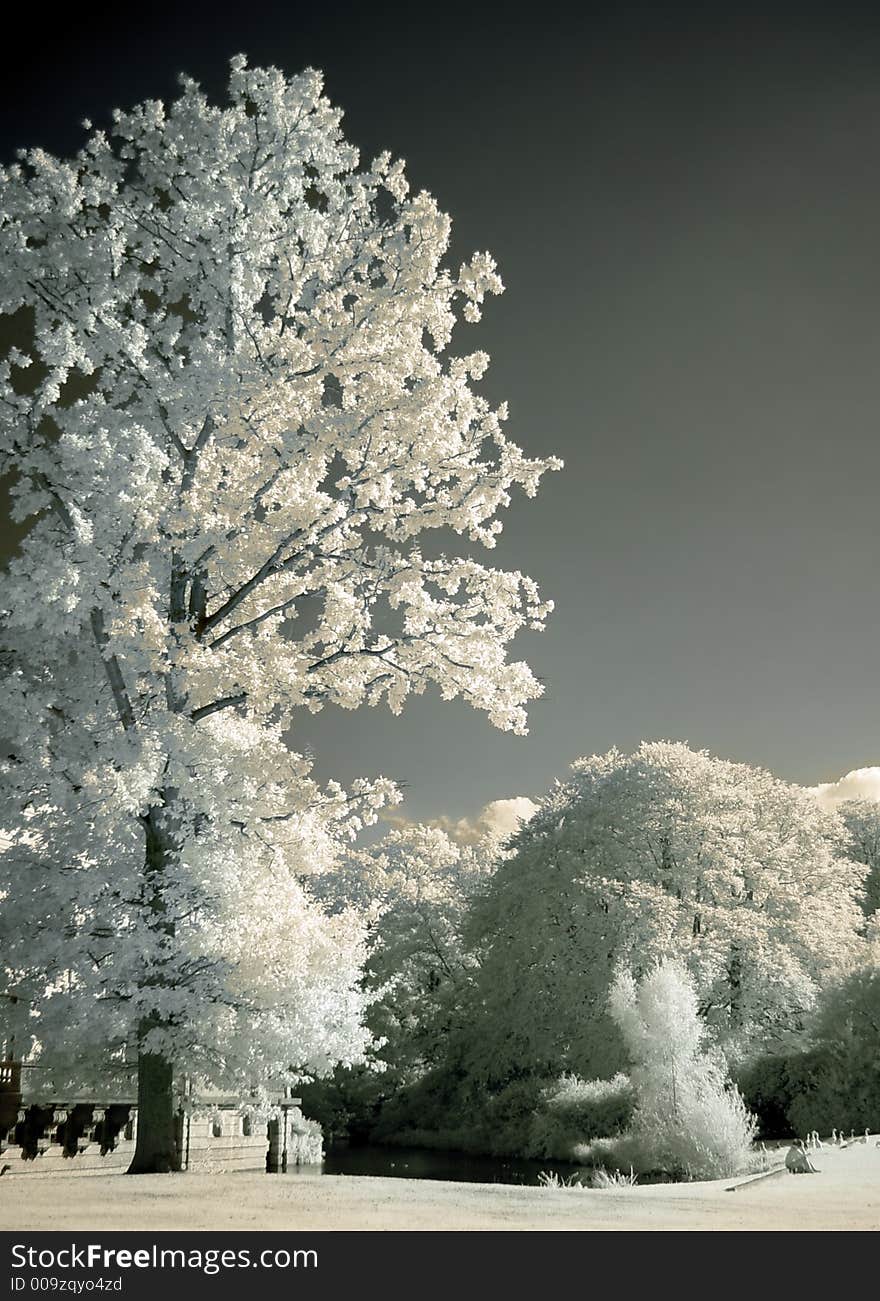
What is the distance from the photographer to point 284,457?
499 inches

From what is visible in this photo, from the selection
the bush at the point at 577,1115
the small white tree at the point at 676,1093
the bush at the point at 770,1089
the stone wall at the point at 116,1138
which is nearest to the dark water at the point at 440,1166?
the bush at the point at 577,1115

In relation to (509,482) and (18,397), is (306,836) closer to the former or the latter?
(509,482)

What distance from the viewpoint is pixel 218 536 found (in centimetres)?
1221

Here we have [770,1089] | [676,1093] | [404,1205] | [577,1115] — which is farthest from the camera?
[577,1115]

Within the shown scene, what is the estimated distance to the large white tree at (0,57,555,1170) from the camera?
1145 centimetres

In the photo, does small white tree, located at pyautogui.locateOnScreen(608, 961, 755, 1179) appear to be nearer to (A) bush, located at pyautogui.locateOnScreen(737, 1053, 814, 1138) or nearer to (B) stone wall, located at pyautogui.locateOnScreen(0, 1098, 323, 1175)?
(A) bush, located at pyautogui.locateOnScreen(737, 1053, 814, 1138)

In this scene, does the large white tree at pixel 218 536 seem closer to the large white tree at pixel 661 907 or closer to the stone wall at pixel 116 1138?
the stone wall at pixel 116 1138

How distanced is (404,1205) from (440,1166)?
19423 mm

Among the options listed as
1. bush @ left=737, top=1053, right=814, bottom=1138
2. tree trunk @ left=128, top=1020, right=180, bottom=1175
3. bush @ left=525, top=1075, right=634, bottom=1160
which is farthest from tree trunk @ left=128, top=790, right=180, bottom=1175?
bush @ left=737, top=1053, right=814, bottom=1138

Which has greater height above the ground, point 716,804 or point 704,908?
point 716,804

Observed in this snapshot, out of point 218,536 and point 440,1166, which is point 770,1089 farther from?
point 218,536

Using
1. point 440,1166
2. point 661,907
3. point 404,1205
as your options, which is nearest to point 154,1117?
point 404,1205

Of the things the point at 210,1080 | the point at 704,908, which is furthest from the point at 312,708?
the point at 704,908
